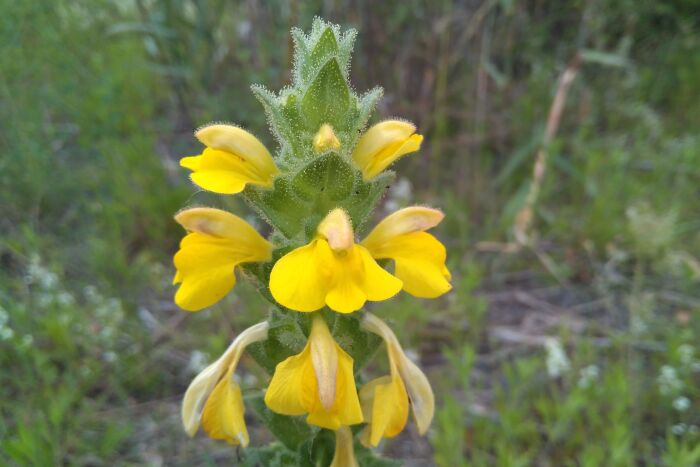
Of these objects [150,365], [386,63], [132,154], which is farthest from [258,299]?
[386,63]

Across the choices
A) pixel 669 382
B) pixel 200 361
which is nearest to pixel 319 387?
pixel 200 361

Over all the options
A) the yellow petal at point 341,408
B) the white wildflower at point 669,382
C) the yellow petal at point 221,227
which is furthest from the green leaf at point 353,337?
the white wildflower at point 669,382

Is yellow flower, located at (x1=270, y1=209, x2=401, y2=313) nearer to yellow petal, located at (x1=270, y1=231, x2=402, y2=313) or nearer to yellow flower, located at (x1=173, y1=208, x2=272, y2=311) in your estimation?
yellow petal, located at (x1=270, y1=231, x2=402, y2=313)

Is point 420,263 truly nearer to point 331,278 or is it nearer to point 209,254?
point 331,278

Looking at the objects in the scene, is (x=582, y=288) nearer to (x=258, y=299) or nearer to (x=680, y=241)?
(x=680, y=241)

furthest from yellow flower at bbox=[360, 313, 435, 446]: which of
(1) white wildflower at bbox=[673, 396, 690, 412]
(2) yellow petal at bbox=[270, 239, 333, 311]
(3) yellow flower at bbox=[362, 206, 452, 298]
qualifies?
(1) white wildflower at bbox=[673, 396, 690, 412]

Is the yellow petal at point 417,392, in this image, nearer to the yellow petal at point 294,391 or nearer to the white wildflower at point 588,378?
the yellow petal at point 294,391
